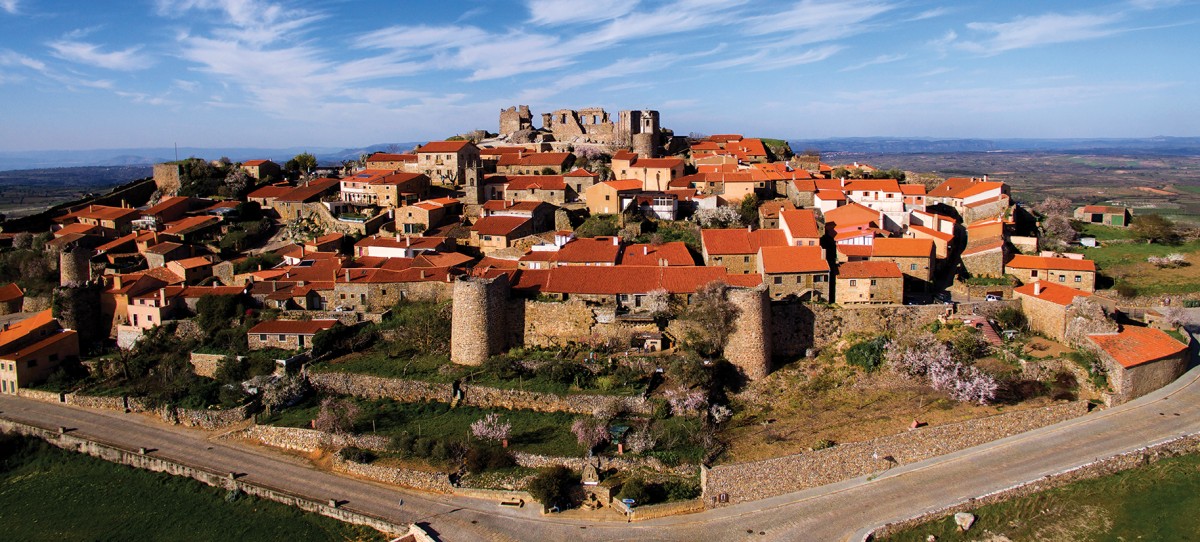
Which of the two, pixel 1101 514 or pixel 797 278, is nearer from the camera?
pixel 1101 514

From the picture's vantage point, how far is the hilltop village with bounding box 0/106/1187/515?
22.6m

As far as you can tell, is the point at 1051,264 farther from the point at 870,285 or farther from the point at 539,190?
the point at 539,190

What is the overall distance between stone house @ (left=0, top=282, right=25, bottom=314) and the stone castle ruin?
3295cm

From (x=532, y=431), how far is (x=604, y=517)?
176 inches

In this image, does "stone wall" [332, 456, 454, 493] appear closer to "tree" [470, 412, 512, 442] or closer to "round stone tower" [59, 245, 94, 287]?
"tree" [470, 412, 512, 442]

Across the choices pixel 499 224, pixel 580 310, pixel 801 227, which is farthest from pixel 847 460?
pixel 499 224

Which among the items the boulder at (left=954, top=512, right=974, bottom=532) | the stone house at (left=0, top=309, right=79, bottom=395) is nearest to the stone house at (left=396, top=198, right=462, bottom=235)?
the stone house at (left=0, top=309, right=79, bottom=395)

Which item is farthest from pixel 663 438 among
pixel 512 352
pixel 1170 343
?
pixel 1170 343

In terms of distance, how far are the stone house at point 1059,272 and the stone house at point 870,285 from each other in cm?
602

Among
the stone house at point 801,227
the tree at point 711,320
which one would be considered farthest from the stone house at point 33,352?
the stone house at point 801,227

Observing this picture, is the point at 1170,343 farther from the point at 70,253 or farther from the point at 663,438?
the point at 70,253

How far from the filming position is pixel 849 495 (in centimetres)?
1892

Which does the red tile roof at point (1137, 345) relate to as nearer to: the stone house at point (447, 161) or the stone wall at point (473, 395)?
the stone wall at point (473, 395)

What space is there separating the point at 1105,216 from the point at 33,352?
52.1 metres
